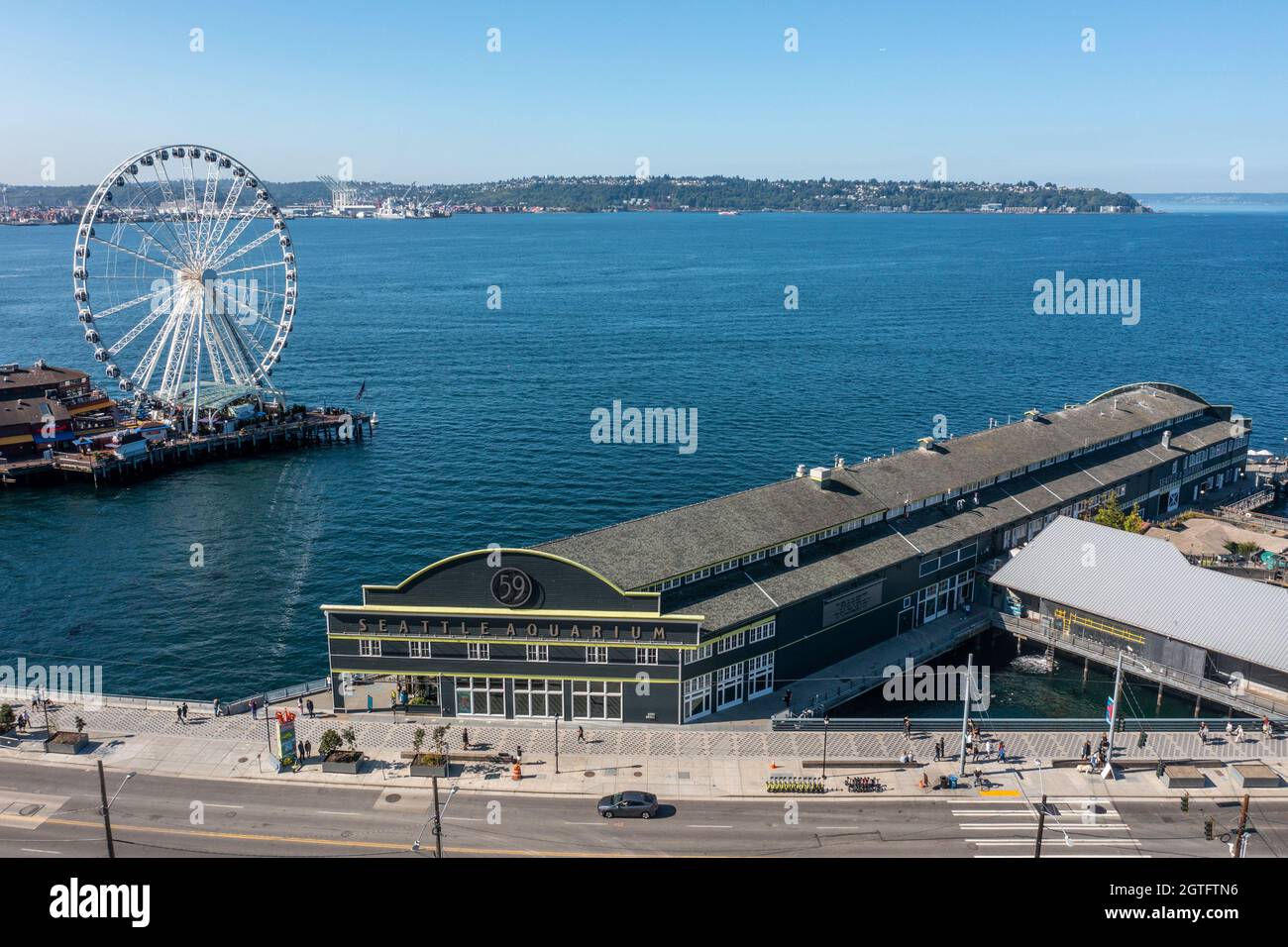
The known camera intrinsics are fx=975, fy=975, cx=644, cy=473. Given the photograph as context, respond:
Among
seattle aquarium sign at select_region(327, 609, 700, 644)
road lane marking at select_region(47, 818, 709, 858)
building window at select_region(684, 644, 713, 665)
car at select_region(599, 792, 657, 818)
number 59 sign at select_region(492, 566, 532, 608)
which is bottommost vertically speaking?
road lane marking at select_region(47, 818, 709, 858)

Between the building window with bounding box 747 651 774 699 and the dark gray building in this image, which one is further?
the building window with bounding box 747 651 774 699

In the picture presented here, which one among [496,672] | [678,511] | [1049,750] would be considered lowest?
[1049,750]

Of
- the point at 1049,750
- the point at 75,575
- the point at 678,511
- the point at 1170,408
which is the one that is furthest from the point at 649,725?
the point at 1170,408

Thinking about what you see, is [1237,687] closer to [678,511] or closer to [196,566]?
[678,511]

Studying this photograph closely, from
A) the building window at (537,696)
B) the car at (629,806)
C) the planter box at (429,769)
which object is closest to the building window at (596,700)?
the building window at (537,696)

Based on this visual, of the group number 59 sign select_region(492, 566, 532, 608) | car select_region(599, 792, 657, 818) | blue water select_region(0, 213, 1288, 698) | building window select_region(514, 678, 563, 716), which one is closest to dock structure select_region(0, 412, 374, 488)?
blue water select_region(0, 213, 1288, 698)

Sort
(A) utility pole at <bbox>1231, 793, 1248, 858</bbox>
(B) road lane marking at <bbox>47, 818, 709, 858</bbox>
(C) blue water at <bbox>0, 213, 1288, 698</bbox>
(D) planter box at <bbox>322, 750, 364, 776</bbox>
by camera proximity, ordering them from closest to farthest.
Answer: (A) utility pole at <bbox>1231, 793, 1248, 858</bbox> < (B) road lane marking at <bbox>47, 818, 709, 858</bbox> < (D) planter box at <bbox>322, 750, 364, 776</bbox> < (C) blue water at <bbox>0, 213, 1288, 698</bbox>

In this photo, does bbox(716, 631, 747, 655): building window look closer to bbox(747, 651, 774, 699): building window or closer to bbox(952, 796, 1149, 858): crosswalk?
bbox(747, 651, 774, 699): building window

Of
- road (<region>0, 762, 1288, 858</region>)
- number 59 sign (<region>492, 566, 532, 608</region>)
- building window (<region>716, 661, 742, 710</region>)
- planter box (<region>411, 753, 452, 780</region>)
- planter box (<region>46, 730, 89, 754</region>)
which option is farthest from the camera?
building window (<region>716, 661, 742, 710</region>)

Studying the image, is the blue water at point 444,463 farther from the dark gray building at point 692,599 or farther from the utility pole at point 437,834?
the utility pole at point 437,834
